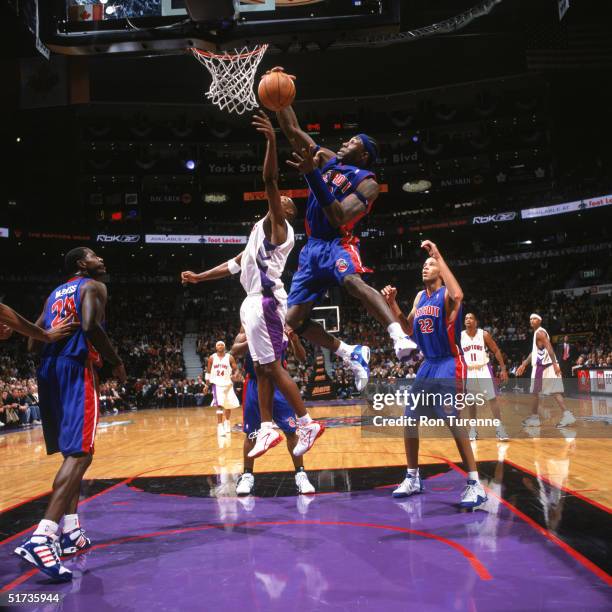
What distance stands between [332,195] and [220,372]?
8.33 m

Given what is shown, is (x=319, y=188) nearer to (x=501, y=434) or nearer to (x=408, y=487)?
(x=408, y=487)

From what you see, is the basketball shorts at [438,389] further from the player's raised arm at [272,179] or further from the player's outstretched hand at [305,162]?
the player's outstretched hand at [305,162]

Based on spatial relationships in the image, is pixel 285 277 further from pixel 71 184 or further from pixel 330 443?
pixel 330 443

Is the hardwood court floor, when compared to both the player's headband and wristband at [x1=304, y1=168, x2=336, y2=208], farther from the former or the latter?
the player's headband

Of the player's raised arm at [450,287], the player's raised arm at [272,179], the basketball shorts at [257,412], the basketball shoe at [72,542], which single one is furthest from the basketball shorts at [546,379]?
the basketball shoe at [72,542]

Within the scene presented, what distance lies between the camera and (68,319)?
399cm

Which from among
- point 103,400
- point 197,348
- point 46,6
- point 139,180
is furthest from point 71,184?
point 46,6

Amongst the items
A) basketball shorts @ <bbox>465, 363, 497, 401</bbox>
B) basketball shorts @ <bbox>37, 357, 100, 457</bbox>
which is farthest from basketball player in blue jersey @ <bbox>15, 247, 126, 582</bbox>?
basketball shorts @ <bbox>465, 363, 497, 401</bbox>

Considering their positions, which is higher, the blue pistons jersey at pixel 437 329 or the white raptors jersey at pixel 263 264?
the white raptors jersey at pixel 263 264

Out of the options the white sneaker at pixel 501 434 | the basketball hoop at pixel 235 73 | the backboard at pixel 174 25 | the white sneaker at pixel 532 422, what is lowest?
the white sneaker at pixel 532 422

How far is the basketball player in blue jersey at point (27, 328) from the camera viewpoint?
3.47 meters

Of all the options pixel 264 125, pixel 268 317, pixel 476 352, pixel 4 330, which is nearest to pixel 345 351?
pixel 268 317

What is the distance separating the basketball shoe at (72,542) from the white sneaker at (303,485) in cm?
211

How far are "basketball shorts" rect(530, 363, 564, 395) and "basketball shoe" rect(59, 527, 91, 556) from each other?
339 inches
